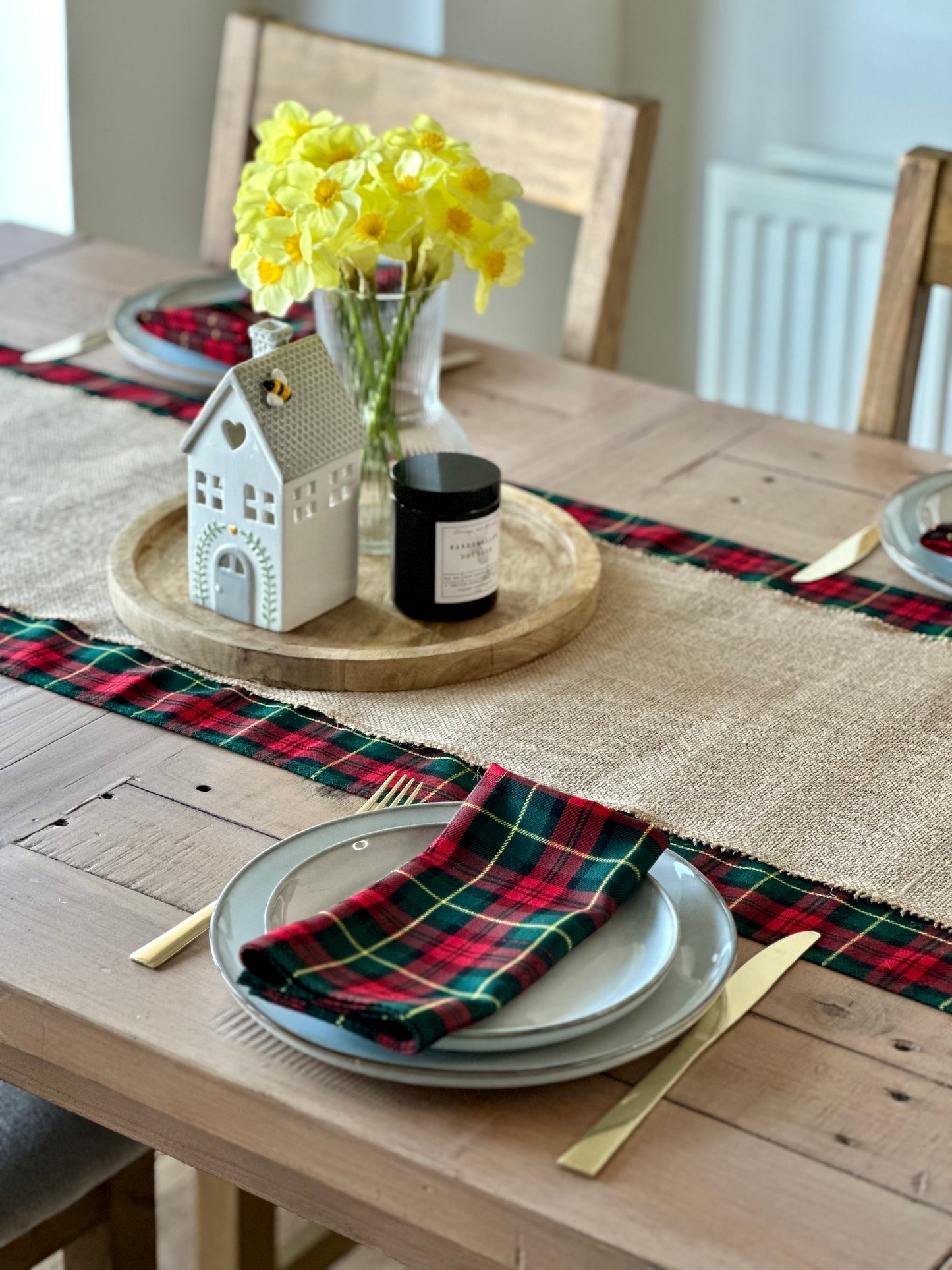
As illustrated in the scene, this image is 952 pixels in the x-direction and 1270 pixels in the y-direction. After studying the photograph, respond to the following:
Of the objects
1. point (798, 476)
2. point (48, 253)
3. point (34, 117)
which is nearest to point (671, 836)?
point (798, 476)

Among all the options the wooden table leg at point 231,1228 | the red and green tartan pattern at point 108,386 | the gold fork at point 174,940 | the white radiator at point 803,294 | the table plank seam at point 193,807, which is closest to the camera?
the gold fork at point 174,940

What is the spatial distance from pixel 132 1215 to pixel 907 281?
3.42 feet

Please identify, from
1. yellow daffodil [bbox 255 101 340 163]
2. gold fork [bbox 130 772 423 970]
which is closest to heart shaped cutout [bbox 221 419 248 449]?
yellow daffodil [bbox 255 101 340 163]

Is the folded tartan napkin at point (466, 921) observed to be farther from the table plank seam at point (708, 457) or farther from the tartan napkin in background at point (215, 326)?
the tartan napkin in background at point (215, 326)

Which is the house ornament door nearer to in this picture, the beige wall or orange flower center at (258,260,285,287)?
orange flower center at (258,260,285,287)

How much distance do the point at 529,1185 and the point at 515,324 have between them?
2221mm

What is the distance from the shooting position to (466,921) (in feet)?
2.55

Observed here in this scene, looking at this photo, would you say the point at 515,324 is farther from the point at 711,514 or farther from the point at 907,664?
the point at 907,664

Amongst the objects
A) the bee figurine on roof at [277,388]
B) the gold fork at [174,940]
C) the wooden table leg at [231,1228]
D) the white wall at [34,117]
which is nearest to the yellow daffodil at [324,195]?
the bee figurine on roof at [277,388]

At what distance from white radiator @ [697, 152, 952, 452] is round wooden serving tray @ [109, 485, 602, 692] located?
1.37 metres

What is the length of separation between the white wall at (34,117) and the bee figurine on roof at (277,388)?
Answer: 138cm

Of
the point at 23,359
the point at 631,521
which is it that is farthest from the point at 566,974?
the point at 23,359

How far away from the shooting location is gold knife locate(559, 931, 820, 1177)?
0.66 meters

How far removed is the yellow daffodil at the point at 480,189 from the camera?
107 cm
